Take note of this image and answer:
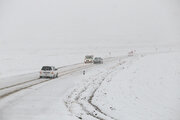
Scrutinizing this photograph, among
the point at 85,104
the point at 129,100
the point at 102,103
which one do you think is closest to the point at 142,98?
the point at 129,100

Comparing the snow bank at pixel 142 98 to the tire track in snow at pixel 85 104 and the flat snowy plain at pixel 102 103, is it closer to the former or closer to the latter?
the flat snowy plain at pixel 102 103

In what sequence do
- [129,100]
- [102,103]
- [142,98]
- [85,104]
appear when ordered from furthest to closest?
1. [142,98]
2. [129,100]
3. [102,103]
4. [85,104]

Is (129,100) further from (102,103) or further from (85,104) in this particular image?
(85,104)

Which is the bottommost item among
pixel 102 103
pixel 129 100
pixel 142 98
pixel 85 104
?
pixel 142 98

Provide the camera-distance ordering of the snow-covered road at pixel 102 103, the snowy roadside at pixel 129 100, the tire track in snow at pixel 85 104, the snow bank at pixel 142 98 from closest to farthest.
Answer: the tire track in snow at pixel 85 104 < the snow-covered road at pixel 102 103 < the snowy roadside at pixel 129 100 < the snow bank at pixel 142 98

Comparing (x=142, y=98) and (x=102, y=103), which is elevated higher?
(x=102, y=103)

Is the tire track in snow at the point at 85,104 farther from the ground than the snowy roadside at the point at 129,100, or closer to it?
farther from the ground

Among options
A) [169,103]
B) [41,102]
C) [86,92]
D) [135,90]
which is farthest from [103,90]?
[41,102]

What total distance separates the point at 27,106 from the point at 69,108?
2053mm

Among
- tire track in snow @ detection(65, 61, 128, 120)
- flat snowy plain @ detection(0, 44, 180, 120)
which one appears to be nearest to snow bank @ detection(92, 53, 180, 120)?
flat snowy plain @ detection(0, 44, 180, 120)

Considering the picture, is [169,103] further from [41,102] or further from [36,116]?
[36,116]

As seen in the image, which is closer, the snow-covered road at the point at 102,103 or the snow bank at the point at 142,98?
the snow-covered road at the point at 102,103

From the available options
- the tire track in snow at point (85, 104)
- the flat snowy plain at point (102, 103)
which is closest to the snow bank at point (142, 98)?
the flat snowy plain at point (102, 103)

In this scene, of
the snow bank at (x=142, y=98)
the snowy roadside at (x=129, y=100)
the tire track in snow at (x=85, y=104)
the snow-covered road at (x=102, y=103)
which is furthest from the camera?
the snow bank at (x=142, y=98)
